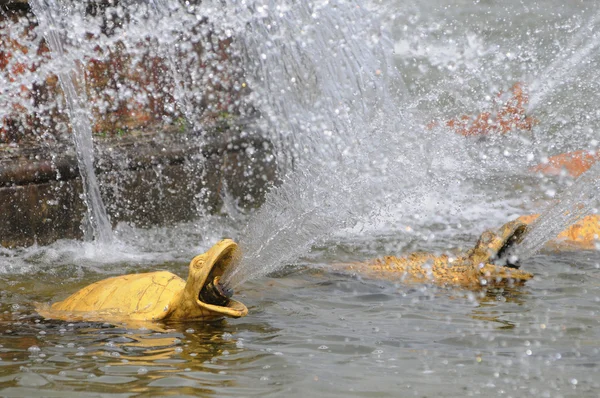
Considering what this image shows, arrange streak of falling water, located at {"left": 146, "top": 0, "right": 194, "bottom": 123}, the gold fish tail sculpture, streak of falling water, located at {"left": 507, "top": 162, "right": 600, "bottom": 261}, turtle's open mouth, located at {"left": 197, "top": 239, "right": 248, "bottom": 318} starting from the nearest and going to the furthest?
1. turtle's open mouth, located at {"left": 197, "top": 239, "right": 248, "bottom": 318}
2. the gold fish tail sculpture
3. streak of falling water, located at {"left": 507, "top": 162, "right": 600, "bottom": 261}
4. streak of falling water, located at {"left": 146, "top": 0, "right": 194, "bottom": 123}

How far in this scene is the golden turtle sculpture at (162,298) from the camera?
12.0ft

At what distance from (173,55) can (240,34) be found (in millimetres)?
596

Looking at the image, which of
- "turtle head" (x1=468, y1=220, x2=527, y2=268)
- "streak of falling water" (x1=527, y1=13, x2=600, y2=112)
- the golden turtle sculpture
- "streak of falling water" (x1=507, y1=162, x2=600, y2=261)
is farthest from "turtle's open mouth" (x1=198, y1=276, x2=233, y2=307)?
"streak of falling water" (x1=527, y1=13, x2=600, y2=112)

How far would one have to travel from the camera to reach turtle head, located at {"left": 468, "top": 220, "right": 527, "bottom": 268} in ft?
15.2

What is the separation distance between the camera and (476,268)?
4652 millimetres

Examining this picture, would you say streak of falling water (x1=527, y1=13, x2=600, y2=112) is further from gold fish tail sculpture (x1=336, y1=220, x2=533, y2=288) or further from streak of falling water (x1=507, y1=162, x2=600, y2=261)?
gold fish tail sculpture (x1=336, y1=220, x2=533, y2=288)

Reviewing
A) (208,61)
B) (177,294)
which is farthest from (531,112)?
(177,294)

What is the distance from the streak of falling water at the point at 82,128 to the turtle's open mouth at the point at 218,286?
2185 millimetres

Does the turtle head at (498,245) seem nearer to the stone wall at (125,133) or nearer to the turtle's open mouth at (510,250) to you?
the turtle's open mouth at (510,250)

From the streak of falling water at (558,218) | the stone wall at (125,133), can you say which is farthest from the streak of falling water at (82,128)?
the streak of falling water at (558,218)

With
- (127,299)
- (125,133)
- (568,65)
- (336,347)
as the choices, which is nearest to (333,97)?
(125,133)

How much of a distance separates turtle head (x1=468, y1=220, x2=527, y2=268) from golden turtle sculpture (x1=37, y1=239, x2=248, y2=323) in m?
1.47

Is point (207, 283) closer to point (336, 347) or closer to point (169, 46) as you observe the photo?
point (336, 347)

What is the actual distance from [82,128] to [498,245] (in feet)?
9.07
